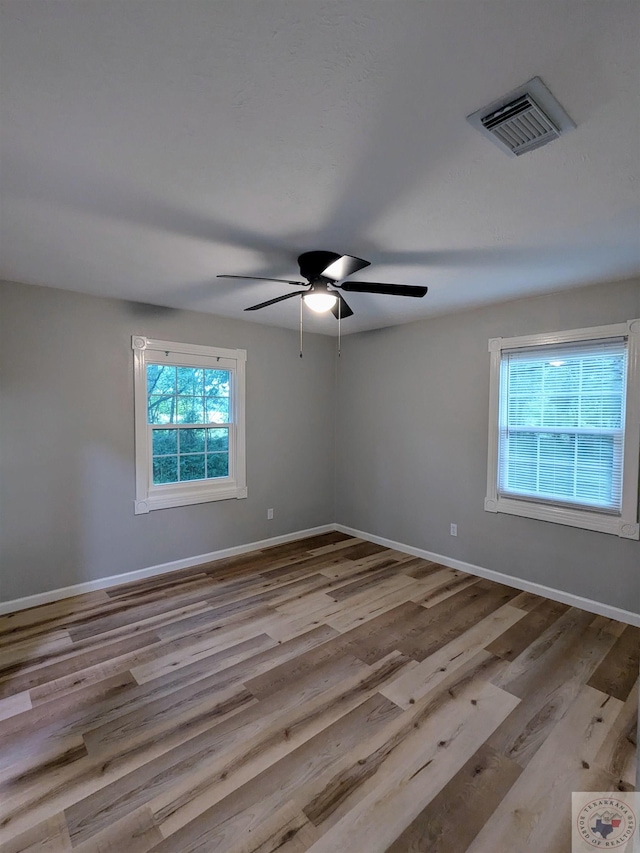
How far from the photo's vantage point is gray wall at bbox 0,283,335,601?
10.4 feet

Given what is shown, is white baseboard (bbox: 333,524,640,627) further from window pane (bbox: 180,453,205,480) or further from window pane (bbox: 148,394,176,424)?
window pane (bbox: 148,394,176,424)

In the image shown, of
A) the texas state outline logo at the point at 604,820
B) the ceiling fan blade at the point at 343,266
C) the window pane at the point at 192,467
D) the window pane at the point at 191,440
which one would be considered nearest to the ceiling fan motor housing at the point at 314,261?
the ceiling fan blade at the point at 343,266

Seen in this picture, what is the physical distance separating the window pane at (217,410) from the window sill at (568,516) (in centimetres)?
279

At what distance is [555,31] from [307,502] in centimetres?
456

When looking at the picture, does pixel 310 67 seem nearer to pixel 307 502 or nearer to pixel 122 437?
pixel 122 437

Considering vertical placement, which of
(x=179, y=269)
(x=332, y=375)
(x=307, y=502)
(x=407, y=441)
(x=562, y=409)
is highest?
(x=179, y=269)

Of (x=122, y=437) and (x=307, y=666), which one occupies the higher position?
(x=122, y=437)

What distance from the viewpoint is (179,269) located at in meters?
2.84

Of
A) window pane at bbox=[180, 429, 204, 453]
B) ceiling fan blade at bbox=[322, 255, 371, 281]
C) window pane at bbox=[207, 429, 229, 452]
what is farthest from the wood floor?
ceiling fan blade at bbox=[322, 255, 371, 281]

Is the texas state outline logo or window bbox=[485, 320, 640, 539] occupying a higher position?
window bbox=[485, 320, 640, 539]

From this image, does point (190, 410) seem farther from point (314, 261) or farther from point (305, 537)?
→ point (314, 261)

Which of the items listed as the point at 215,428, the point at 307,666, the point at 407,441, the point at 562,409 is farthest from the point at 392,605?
the point at 215,428

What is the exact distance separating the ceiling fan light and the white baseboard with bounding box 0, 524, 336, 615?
2924mm

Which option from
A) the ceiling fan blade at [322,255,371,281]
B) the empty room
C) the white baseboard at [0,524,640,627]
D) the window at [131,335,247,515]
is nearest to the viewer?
the empty room
